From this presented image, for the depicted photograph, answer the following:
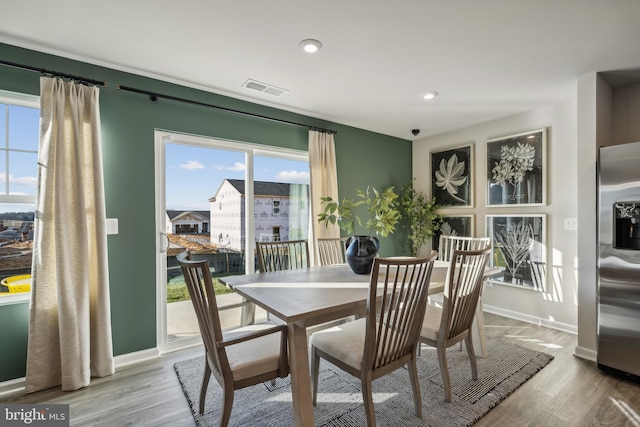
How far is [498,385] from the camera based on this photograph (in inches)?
83.7

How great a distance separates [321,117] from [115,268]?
8.85 feet

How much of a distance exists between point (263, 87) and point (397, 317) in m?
2.37

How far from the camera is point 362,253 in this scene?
2.25 metres

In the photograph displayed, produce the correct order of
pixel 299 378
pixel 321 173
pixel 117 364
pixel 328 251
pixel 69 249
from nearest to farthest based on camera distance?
pixel 299 378
pixel 69 249
pixel 117 364
pixel 328 251
pixel 321 173

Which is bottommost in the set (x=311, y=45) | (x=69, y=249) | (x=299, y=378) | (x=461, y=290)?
(x=299, y=378)

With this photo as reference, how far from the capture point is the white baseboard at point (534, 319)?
3.15 metres

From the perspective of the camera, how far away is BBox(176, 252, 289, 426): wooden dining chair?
1.44m

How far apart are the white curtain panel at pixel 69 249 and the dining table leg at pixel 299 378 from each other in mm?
1703

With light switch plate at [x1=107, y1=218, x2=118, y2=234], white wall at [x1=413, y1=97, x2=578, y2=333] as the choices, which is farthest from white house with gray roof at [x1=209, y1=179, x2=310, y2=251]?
white wall at [x1=413, y1=97, x2=578, y2=333]

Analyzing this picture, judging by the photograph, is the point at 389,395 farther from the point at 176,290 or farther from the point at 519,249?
the point at 519,249

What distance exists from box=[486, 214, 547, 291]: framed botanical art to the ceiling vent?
2.99m

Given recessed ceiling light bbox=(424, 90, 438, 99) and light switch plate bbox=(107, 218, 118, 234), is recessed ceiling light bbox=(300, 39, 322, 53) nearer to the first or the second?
recessed ceiling light bbox=(424, 90, 438, 99)

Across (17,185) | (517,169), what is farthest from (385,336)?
(517,169)

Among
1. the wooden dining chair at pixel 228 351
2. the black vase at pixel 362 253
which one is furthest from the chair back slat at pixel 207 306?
the black vase at pixel 362 253
